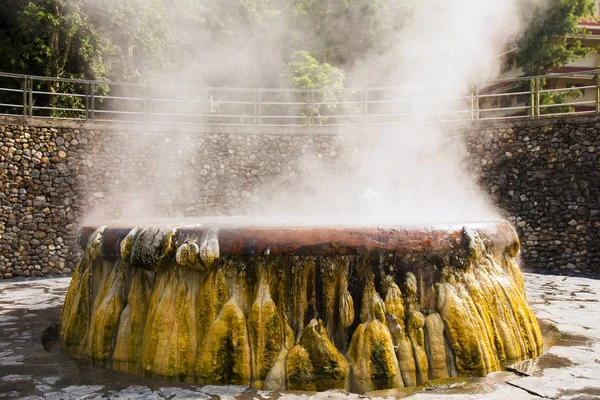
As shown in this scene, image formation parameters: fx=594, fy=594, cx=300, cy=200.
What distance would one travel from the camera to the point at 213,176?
10.9 m

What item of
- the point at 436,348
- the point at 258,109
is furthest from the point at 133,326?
the point at 258,109

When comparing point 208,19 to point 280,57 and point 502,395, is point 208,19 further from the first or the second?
point 502,395

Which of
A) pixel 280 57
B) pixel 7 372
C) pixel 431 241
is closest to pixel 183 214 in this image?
pixel 7 372

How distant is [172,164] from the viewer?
10.7 metres

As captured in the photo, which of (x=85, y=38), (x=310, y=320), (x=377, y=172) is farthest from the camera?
(x=85, y=38)

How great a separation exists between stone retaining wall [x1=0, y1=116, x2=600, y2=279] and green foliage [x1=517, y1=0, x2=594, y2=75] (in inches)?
473

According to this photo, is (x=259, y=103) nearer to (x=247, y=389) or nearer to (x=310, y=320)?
(x=310, y=320)

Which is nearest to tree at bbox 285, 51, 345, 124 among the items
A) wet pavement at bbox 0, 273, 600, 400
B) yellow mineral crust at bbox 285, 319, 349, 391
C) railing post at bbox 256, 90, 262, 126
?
railing post at bbox 256, 90, 262, 126

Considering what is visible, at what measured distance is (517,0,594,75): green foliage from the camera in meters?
20.3

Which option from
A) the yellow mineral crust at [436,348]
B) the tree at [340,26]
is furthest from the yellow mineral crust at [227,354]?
the tree at [340,26]

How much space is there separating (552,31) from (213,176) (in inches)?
593

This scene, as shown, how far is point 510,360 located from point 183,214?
789 centimetres

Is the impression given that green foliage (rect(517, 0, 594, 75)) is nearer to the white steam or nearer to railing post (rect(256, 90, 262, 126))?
the white steam

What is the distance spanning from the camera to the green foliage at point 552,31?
66.5 ft
